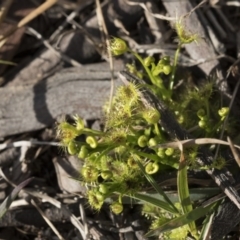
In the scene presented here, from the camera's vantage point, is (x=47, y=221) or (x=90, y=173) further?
(x=47, y=221)

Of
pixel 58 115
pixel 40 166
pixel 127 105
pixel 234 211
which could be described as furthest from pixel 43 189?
pixel 234 211

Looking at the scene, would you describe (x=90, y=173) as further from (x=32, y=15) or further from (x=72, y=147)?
(x=32, y=15)

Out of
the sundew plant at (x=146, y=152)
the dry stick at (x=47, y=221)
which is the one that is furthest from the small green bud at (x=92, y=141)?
the dry stick at (x=47, y=221)

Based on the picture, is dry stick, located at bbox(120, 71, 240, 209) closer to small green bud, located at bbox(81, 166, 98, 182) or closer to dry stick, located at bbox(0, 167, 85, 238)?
small green bud, located at bbox(81, 166, 98, 182)

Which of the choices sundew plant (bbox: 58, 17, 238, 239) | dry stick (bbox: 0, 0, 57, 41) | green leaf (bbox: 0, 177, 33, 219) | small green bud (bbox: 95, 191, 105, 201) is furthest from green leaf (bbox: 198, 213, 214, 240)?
dry stick (bbox: 0, 0, 57, 41)

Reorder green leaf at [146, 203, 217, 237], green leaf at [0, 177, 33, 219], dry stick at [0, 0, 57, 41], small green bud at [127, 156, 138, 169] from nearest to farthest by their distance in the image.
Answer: green leaf at [146, 203, 217, 237] < small green bud at [127, 156, 138, 169] < green leaf at [0, 177, 33, 219] < dry stick at [0, 0, 57, 41]

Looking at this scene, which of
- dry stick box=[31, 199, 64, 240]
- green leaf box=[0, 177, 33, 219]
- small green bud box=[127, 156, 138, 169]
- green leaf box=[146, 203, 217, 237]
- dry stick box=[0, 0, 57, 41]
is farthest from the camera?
dry stick box=[0, 0, 57, 41]

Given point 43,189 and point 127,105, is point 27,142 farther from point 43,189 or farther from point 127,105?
point 127,105

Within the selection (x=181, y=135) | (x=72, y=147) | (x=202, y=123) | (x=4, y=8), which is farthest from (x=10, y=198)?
(x=4, y=8)

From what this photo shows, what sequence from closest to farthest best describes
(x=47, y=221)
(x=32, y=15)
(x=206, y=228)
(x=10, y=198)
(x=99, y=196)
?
1. (x=99, y=196)
2. (x=206, y=228)
3. (x=10, y=198)
4. (x=47, y=221)
5. (x=32, y=15)
